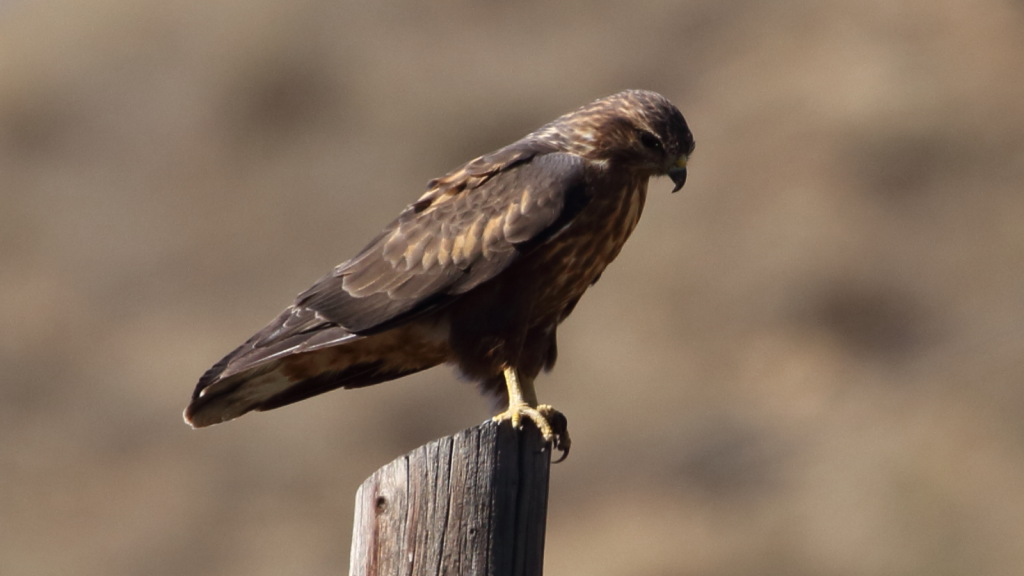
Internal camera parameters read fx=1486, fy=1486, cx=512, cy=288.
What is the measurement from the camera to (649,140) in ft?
18.4

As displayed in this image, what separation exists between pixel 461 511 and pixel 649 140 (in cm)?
240

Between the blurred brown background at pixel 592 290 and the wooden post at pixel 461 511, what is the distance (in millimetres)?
10671

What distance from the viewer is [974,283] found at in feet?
66.1

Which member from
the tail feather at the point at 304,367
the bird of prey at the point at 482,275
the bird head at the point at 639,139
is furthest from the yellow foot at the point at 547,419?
the bird head at the point at 639,139

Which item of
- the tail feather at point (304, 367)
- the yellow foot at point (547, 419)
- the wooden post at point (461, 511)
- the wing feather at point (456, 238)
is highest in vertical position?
the wing feather at point (456, 238)

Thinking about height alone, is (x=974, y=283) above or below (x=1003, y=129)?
below

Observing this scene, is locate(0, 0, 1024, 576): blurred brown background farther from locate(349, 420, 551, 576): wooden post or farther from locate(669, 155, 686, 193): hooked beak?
locate(349, 420, 551, 576): wooden post

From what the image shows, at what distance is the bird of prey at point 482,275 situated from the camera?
5.28m

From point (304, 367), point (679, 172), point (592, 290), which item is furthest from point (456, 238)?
point (592, 290)

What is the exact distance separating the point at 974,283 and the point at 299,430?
9245 millimetres

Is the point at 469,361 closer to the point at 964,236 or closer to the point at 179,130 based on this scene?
the point at 964,236

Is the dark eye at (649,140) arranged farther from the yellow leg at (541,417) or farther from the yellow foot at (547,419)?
the yellow foot at (547,419)

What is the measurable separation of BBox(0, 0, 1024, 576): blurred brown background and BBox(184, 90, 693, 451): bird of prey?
9.02m

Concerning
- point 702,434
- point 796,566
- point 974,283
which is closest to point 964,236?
point 974,283
